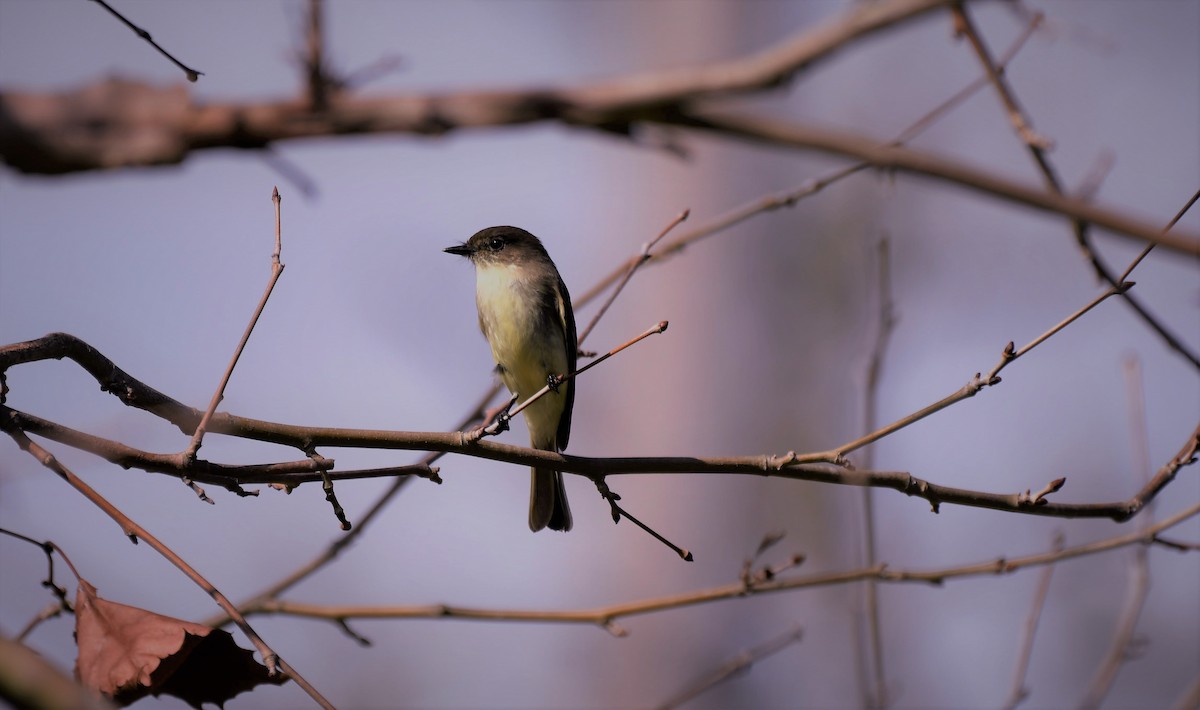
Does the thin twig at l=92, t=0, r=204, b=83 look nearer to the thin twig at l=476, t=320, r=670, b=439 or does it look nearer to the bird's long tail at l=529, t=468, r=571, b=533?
the thin twig at l=476, t=320, r=670, b=439

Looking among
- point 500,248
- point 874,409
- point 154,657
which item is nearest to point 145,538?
point 154,657

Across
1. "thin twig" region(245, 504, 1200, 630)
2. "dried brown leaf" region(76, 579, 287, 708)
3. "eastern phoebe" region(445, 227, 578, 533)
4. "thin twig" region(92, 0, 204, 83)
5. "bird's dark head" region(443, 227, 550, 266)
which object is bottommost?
"dried brown leaf" region(76, 579, 287, 708)

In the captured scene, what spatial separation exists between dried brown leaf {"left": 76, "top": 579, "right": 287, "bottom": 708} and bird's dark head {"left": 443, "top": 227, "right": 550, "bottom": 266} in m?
3.97

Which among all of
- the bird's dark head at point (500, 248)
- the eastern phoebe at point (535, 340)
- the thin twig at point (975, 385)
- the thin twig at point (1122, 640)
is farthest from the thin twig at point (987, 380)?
the bird's dark head at point (500, 248)

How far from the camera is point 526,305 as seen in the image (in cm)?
545

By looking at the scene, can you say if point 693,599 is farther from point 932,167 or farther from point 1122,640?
point 932,167

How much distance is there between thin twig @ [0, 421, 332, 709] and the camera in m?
1.91

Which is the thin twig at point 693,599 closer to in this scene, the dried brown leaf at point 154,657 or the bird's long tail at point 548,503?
the dried brown leaf at point 154,657

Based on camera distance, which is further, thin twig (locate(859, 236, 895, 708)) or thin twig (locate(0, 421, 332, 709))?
thin twig (locate(859, 236, 895, 708))

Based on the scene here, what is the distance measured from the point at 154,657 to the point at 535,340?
11.4 ft

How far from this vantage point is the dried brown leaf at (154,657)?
6.52 ft

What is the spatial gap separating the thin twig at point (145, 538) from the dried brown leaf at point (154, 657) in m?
0.08

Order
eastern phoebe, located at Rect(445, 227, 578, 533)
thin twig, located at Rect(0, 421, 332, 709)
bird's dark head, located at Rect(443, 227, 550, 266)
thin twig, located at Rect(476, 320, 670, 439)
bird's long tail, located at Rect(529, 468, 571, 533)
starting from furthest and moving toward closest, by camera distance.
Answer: bird's dark head, located at Rect(443, 227, 550, 266), eastern phoebe, located at Rect(445, 227, 578, 533), bird's long tail, located at Rect(529, 468, 571, 533), thin twig, located at Rect(476, 320, 670, 439), thin twig, located at Rect(0, 421, 332, 709)

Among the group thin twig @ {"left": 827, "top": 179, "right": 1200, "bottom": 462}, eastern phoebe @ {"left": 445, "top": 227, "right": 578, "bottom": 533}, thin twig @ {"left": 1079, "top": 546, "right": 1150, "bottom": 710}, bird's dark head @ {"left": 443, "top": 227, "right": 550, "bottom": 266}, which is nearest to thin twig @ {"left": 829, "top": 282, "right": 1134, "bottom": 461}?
thin twig @ {"left": 827, "top": 179, "right": 1200, "bottom": 462}
